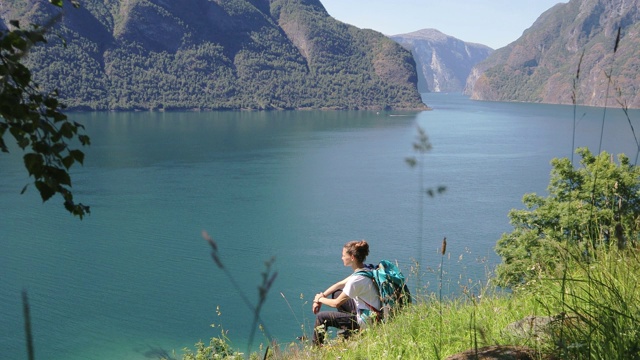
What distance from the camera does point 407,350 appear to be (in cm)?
219

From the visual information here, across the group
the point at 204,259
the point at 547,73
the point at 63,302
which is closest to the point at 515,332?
the point at 63,302

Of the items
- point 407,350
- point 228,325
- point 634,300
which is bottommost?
point 228,325

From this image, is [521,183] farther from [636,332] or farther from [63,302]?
[636,332]

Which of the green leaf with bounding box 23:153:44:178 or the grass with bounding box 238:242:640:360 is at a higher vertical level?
the green leaf with bounding box 23:153:44:178

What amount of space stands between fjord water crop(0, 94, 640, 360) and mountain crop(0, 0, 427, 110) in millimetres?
60441

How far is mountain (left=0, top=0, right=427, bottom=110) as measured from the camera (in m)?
111

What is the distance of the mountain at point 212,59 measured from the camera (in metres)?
111

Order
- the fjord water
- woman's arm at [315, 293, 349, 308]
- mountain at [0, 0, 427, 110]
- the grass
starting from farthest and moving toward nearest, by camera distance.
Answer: mountain at [0, 0, 427, 110] < the fjord water < woman's arm at [315, 293, 349, 308] < the grass

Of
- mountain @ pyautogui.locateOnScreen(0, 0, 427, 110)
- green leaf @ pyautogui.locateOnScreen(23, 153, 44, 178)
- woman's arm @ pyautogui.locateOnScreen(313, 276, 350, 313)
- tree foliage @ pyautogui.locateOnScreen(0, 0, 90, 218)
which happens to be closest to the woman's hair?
woman's arm @ pyautogui.locateOnScreen(313, 276, 350, 313)

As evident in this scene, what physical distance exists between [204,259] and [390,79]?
126 metres

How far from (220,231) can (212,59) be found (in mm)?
117732

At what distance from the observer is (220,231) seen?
86.4ft

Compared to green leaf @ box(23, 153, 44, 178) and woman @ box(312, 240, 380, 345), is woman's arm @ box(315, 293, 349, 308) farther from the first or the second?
green leaf @ box(23, 153, 44, 178)

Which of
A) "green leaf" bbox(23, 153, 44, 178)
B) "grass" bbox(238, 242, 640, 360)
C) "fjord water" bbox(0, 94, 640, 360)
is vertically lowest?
"fjord water" bbox(0, 94, 640, 360)
